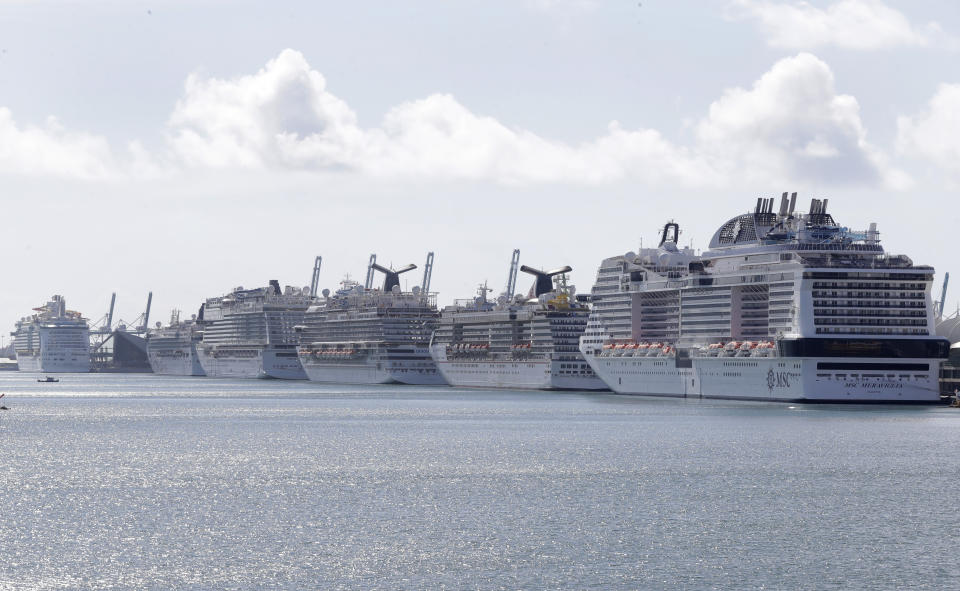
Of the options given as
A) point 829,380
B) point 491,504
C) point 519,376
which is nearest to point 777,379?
point 829,380

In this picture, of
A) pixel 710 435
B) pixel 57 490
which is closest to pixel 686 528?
pixel 57 490

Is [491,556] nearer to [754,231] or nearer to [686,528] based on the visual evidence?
[686,528]

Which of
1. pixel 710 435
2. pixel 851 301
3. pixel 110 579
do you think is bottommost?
pixel 110 579

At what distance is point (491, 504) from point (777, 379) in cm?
6210

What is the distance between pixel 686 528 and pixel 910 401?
220ft

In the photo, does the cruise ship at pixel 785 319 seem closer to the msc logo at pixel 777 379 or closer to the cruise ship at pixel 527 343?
the msc logo at pixel 777 379

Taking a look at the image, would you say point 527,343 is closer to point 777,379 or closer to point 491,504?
point 777,379

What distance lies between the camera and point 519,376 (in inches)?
7224

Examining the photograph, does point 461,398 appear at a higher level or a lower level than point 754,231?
lower

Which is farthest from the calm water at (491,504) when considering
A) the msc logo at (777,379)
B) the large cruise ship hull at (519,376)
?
the large cruise ship hull at (519,376)

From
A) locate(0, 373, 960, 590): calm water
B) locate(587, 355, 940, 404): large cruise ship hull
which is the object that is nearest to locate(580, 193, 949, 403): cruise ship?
locate(587, 355, 940, 404): large cruise ship hull

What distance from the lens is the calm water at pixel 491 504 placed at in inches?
1875

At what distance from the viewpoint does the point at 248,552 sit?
2010 inches

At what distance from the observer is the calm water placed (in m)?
47.6
